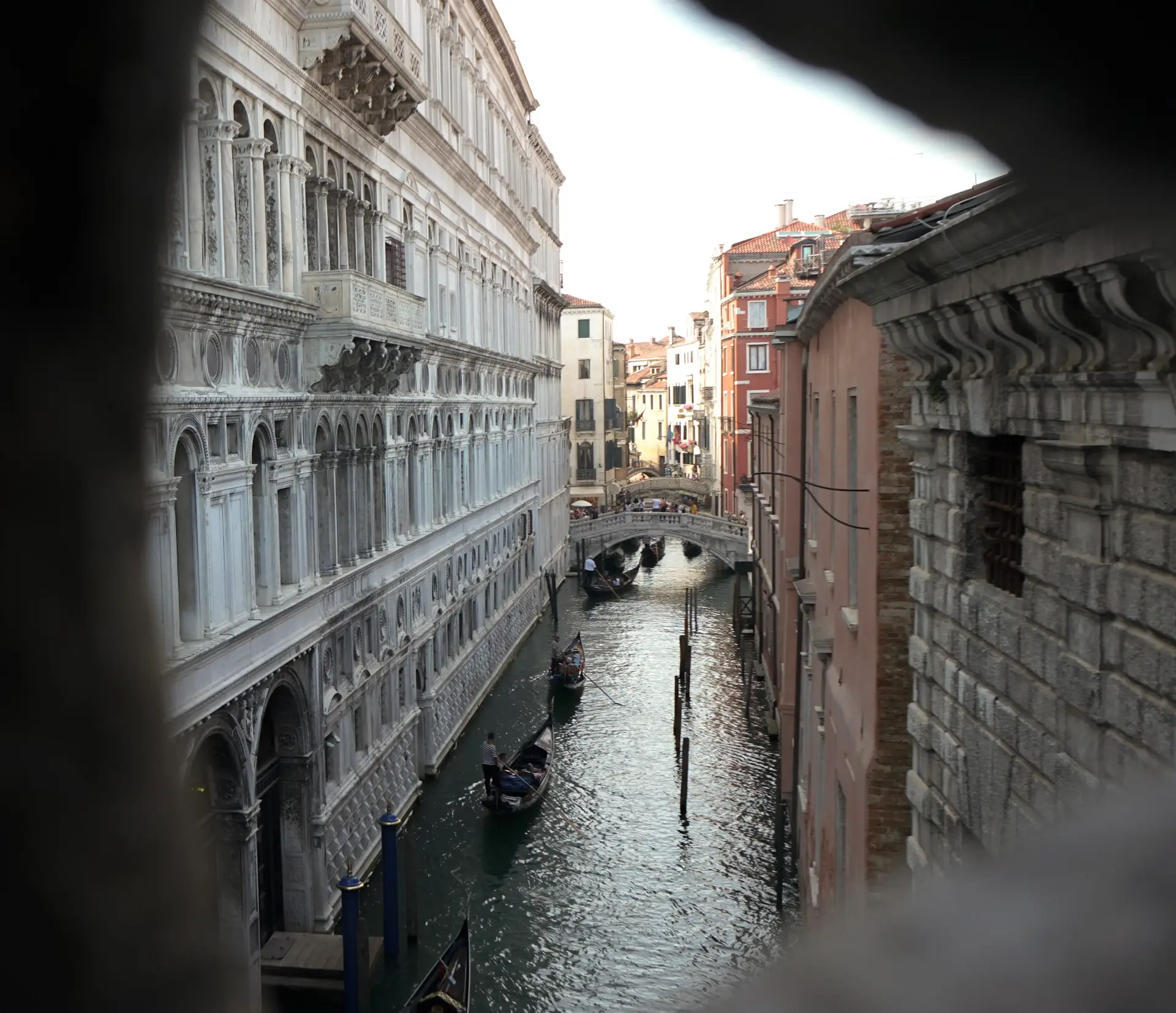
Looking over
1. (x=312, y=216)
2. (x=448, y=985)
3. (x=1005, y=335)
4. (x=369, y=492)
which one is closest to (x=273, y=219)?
(x=312, y=216)

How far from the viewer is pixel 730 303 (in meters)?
43.5

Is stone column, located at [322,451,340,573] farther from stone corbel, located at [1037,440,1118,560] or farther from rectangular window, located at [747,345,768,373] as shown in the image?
rectangular window, located at [747,345,768,373]

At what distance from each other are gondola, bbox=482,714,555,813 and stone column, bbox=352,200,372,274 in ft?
22.6

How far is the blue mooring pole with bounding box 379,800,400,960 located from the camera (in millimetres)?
12516

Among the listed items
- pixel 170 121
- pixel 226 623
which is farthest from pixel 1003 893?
pixel 226 623

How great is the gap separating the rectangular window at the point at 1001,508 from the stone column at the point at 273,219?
8.05 metres

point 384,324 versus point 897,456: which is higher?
point 384,324

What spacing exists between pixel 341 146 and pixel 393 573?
18.7 feet

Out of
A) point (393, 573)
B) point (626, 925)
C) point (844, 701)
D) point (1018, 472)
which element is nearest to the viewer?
point (1018, 472)

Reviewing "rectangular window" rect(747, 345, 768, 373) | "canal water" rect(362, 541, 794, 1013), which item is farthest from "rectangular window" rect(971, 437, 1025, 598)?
"rectangular window" rect(747, 345, 768, 373)

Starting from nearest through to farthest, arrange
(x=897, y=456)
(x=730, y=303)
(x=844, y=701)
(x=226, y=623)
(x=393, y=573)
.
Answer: (x=897, y=456) → (x=844, y=701) → (x=226, y=623) → (x=393, y=573) → (x=730, y=303)

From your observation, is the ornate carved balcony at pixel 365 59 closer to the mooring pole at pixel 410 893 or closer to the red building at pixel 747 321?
the mooring pole at pixel 410 893

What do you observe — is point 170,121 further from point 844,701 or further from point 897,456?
point 844,701

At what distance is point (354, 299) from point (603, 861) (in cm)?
753
